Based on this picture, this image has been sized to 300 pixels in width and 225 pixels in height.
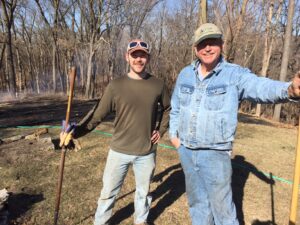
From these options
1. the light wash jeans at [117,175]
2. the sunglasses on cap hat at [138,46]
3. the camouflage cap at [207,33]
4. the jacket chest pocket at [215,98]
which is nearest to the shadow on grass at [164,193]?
the light wash jeans at [117,175]

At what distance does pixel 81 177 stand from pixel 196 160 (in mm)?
2696

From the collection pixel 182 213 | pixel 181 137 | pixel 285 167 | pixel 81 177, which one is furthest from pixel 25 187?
pixel 285 167

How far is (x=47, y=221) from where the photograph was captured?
337 centimetres

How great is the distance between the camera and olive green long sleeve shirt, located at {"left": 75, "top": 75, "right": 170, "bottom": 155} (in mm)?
2828

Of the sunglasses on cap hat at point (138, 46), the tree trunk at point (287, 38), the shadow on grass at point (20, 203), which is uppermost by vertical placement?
the tree trunk at point (287, 38)

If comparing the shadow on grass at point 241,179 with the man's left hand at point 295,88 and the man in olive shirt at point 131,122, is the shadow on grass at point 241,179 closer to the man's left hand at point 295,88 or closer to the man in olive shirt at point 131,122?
the man in olive shirt at point 131,122

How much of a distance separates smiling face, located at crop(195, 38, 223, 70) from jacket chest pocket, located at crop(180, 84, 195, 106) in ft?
0.80

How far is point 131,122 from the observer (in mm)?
2863

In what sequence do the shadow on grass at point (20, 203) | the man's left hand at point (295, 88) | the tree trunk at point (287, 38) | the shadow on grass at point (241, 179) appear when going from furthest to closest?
the tree trunk at point (287, 38) → the shadow on grass at point (241, 179) → the shadow on grass at point (20, 203) → the man's left hand at point (295, 88)

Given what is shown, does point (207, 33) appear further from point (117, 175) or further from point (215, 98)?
point (117, 175)

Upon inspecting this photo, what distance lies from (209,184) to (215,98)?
2.42ft

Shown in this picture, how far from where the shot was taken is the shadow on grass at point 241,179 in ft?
12.6

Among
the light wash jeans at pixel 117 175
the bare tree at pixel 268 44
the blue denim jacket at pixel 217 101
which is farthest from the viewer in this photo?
the bare tree at pixel 268 44

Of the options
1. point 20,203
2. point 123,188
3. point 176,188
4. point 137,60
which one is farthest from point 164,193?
point 137,60
